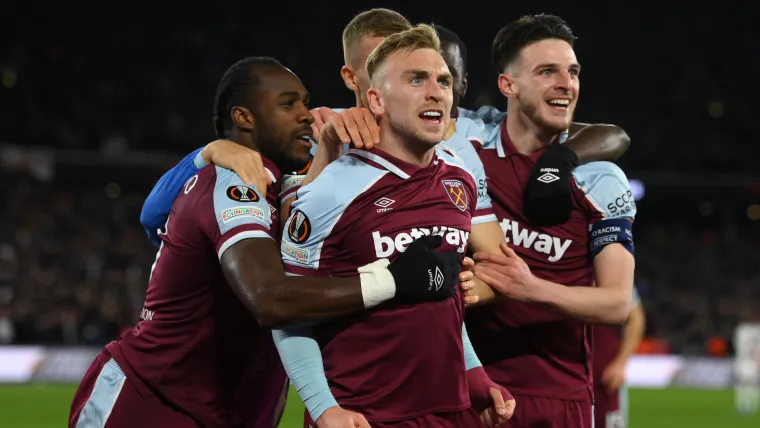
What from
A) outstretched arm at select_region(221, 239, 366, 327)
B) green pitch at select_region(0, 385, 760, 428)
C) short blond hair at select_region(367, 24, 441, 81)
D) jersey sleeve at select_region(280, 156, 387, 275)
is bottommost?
green pitch at select_region(0, 385, 760, 428)

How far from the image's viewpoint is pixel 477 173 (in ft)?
15.3

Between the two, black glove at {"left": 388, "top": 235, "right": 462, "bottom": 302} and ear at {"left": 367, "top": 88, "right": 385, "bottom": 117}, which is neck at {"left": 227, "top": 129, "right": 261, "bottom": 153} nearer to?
ear at {"left": 367, "top": 88, "right": 385, "bottom": 117}

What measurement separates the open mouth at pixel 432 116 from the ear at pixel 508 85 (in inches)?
42.7

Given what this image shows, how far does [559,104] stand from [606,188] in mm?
439

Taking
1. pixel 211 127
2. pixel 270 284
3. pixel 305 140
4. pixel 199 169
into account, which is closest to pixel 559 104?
pixel 305 140

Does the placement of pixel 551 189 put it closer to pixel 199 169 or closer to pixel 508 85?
pixel 508 85

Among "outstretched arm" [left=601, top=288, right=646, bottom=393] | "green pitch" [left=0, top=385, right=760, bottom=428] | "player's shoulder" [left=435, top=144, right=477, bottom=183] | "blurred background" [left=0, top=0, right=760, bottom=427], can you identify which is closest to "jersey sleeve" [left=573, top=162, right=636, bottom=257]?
"player's shoulder" [left=435, top=144, right=477, bottom=183]

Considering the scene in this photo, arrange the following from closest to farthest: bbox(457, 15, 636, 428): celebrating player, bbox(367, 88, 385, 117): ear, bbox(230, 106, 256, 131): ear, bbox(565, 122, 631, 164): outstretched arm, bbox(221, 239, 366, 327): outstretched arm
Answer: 1. bbox(221, 239, 366, 327): outstretched arm
2. bbox(367, 88, 385, 117): ear
3. bbox(230, 106, 256, 131): ear
4. bbox(457, 15, 636, 428): celebrating player
5. bbox(565, 122, 631, 164): outstretched arm

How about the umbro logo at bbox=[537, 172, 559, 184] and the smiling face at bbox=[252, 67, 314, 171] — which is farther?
the umbro logo at bbox=[537, 172, 559, 184]

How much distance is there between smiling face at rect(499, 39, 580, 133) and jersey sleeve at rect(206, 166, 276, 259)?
1.44 metres

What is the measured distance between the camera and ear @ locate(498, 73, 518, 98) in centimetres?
502

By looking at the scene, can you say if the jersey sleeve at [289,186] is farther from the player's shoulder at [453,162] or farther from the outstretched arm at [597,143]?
the outstretched arm at [597,143]

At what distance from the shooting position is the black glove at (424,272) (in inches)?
149

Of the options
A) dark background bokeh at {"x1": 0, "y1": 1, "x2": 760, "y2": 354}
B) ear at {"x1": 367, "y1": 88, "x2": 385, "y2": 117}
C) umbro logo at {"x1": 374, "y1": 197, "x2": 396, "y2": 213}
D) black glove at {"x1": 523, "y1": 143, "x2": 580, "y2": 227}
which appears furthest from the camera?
dark background bokeh at {"x1": 0, "y1": 1, "x2": 760, "y2": 354}
